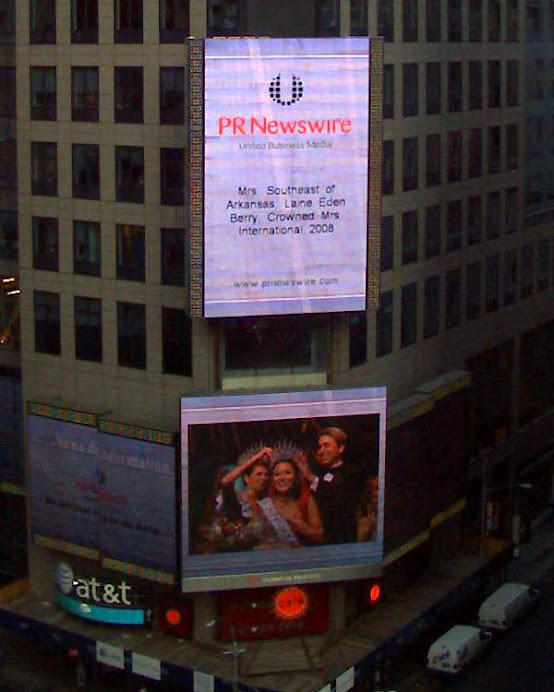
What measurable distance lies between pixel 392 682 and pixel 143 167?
27.8m

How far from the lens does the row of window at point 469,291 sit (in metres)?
73.5

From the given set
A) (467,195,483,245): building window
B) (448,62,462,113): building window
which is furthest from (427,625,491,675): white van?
(448,62,462,113): building window

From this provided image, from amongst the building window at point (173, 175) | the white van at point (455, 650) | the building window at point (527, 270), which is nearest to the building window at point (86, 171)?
the building window at point (173, 175)

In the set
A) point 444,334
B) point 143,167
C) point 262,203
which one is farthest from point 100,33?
point 444,334

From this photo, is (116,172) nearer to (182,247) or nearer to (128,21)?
(182,247)

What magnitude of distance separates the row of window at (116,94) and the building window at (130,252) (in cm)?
514

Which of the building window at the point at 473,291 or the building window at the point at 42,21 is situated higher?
the building window at the point at 42,21

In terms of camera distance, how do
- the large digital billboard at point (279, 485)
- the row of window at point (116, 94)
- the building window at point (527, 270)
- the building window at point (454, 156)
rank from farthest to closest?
the building window at point (527, 270) → the building window at point (454, 156) → the large digital billboard at point (279, 485) → the row of window at point (116, 94)

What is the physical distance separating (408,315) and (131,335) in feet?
49.1

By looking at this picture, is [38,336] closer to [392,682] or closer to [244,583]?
[244,583]

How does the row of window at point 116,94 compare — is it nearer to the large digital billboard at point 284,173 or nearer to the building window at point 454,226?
the large digital billboard at point 284,173

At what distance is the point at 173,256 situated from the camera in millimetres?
67562

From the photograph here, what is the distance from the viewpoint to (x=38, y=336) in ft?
238

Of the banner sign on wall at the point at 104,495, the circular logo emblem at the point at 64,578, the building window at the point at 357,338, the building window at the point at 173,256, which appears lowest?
the circular logo emblem at the point at 64,578
